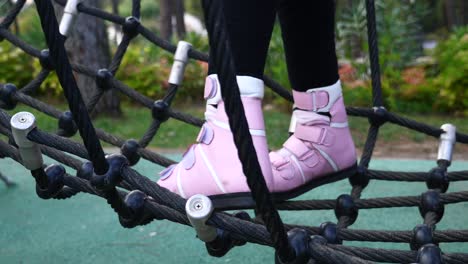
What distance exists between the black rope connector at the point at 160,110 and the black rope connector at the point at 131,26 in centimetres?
25

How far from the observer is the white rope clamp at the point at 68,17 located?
166 cm

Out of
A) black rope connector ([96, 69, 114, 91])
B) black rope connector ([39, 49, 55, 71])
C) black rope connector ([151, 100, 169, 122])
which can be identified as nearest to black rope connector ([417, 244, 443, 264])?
black rope connector ([151, 100, 169, 122])

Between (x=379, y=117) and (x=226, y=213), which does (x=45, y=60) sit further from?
(x=226, y=213)

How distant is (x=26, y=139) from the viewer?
0.79 meters

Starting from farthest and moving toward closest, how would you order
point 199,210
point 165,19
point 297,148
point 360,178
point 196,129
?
point 165,19
point 196,129
point 360,178
point 297,148
point 199,210

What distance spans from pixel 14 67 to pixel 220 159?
Answer: 15.9 ft

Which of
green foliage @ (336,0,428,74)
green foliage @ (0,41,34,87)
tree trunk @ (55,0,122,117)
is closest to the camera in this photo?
tree trunk @ (55,0,122,117)

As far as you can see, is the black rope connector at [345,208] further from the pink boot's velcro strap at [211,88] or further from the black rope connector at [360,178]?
the pink boot's velcro strap at [211,88]

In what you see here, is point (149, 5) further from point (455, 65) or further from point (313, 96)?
point (313, 96)

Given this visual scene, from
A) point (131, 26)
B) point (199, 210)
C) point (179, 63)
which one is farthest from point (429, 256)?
point (131, 26)

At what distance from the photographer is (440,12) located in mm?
16375

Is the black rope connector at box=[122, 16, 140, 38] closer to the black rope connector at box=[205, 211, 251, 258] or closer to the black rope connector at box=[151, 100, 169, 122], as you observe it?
the black rope connector at box=[151, 100, 169, 122]

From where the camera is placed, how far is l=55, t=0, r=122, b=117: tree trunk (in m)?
4.42

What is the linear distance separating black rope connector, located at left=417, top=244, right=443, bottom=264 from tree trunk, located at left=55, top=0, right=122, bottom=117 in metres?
3.82
